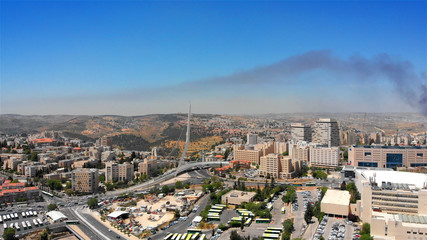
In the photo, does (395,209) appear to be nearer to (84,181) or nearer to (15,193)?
(84,181)

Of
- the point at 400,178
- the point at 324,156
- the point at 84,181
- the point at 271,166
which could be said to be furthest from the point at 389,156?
the point at 84,181

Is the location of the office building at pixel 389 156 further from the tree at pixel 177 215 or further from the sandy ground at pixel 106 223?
the sandy ground at pixel 106 223

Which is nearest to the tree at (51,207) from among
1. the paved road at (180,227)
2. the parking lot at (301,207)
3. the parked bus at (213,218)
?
the paved road at (180,227)

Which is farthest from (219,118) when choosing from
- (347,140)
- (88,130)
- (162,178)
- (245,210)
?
(245,210)

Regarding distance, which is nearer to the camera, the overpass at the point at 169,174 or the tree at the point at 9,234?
the tree at the point at 9,234

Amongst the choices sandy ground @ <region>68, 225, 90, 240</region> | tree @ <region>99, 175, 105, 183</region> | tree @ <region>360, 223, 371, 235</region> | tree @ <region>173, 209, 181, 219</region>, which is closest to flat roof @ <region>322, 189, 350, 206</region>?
tree @ <region>360, 223, 371, 235</region>

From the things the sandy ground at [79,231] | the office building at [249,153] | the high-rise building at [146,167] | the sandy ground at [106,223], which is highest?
the office building at [249,153]
